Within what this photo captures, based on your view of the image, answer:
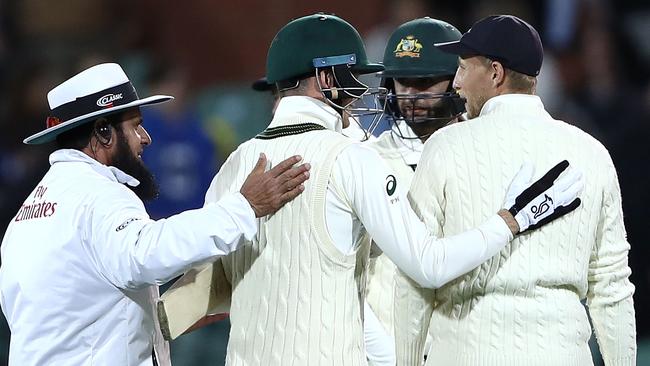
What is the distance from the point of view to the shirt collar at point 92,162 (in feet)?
10.0

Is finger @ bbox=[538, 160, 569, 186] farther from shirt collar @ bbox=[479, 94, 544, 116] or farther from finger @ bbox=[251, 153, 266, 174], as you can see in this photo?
finger @ bbox=[251, 153, 266, 174]

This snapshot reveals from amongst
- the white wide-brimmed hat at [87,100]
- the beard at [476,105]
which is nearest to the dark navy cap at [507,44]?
the beard at [476,105]

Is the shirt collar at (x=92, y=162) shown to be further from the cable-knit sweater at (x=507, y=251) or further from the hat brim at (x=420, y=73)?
the hat brim at (x=420, y=73)

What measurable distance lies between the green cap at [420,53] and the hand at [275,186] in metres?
1.22

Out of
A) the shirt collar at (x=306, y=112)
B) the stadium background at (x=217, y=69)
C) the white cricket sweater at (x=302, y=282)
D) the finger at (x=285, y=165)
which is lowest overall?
the stadium background at (x=217, y=69)

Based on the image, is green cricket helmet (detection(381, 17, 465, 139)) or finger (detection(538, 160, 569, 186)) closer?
finger (detection(538, 160, 569, 186))

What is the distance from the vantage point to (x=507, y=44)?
3.07 m

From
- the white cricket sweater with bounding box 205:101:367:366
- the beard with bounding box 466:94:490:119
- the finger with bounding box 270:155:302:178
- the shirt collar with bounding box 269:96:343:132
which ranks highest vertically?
the shirt collar with bounding box 269:96:343:132

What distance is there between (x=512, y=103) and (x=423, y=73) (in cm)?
88

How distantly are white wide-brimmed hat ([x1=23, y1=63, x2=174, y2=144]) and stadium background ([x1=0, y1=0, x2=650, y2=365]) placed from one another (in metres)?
3.33

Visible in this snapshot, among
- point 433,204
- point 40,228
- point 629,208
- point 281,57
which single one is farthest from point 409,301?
point 629,208

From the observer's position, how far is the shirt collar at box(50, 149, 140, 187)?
120 inches

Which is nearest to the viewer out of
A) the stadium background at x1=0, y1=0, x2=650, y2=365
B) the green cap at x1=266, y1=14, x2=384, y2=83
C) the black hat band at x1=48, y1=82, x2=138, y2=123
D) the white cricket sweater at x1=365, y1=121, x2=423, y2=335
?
the green cap at x1=266, y1=14, x2=384, y2=83

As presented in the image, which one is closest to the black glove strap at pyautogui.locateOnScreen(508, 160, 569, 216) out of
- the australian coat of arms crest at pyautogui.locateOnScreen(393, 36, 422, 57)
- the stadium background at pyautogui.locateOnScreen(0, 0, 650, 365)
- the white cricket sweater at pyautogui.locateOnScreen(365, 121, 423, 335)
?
the white cricket sweater at pyautogui.locateOnScreen(365, 121, 423, 335)
